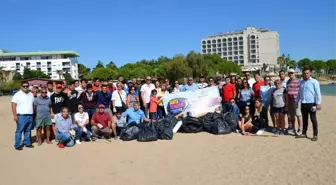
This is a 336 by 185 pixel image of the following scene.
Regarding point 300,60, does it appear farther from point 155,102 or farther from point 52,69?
point 155,102

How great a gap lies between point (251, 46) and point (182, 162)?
6560 inches

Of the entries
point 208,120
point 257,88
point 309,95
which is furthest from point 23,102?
point 309,95

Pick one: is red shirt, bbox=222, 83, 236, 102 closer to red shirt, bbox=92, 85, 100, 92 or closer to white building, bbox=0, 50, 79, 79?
red shirt, bbox=92, 85, 100, 92

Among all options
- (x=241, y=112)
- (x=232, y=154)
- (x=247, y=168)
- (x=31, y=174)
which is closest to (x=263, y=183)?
(x=247, y=168)

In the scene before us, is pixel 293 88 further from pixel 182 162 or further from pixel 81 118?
pixel 81 118

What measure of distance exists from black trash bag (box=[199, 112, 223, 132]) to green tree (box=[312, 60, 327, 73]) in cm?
13747

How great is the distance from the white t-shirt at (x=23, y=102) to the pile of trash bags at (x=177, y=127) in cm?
269

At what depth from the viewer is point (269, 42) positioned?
166 meters

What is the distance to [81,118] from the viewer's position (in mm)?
9578

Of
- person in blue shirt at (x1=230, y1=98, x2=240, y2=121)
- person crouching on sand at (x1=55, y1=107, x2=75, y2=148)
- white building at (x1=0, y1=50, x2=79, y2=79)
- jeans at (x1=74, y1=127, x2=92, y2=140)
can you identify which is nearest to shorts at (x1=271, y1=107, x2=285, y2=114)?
person in blue shirt at (x1=230, y1=98, x2=240, y2=121)

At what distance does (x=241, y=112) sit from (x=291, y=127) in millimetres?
1605

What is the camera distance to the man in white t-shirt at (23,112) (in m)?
8.79

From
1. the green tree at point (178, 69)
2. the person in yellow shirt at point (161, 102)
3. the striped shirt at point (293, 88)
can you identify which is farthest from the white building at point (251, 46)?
the striped shirt at point (293, 88)

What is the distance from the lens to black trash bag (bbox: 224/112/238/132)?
10258mm
